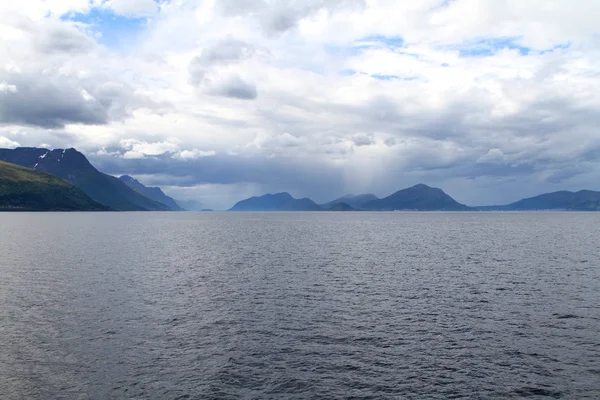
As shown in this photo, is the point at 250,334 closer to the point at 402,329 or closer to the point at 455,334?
the point at 402,329

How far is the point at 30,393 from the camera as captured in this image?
30984 millimetres

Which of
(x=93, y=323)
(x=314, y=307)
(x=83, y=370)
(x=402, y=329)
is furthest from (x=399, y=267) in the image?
(x=83, y=370)

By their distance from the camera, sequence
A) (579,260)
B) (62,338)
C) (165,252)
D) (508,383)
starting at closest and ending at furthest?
(508,383), (62,338), (579,260), (165,252)

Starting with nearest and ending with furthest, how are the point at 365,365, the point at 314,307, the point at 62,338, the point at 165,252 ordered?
the point at 365,365, the point at 62,338, the point at 314,307, the point at 165,252

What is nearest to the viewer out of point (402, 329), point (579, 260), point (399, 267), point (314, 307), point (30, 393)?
point (30, 393)

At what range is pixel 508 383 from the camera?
3378 centimetres

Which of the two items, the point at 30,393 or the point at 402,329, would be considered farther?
the point at 402,329

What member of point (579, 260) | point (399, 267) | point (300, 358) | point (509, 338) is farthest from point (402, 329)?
point (579, 260)

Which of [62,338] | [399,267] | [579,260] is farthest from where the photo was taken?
[579,260]

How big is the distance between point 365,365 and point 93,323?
3227cm

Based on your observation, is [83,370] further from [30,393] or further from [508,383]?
[508,383]

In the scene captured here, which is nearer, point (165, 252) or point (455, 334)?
point (455, 334)

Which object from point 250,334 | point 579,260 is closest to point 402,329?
point 250,334

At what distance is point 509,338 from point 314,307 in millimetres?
24027
